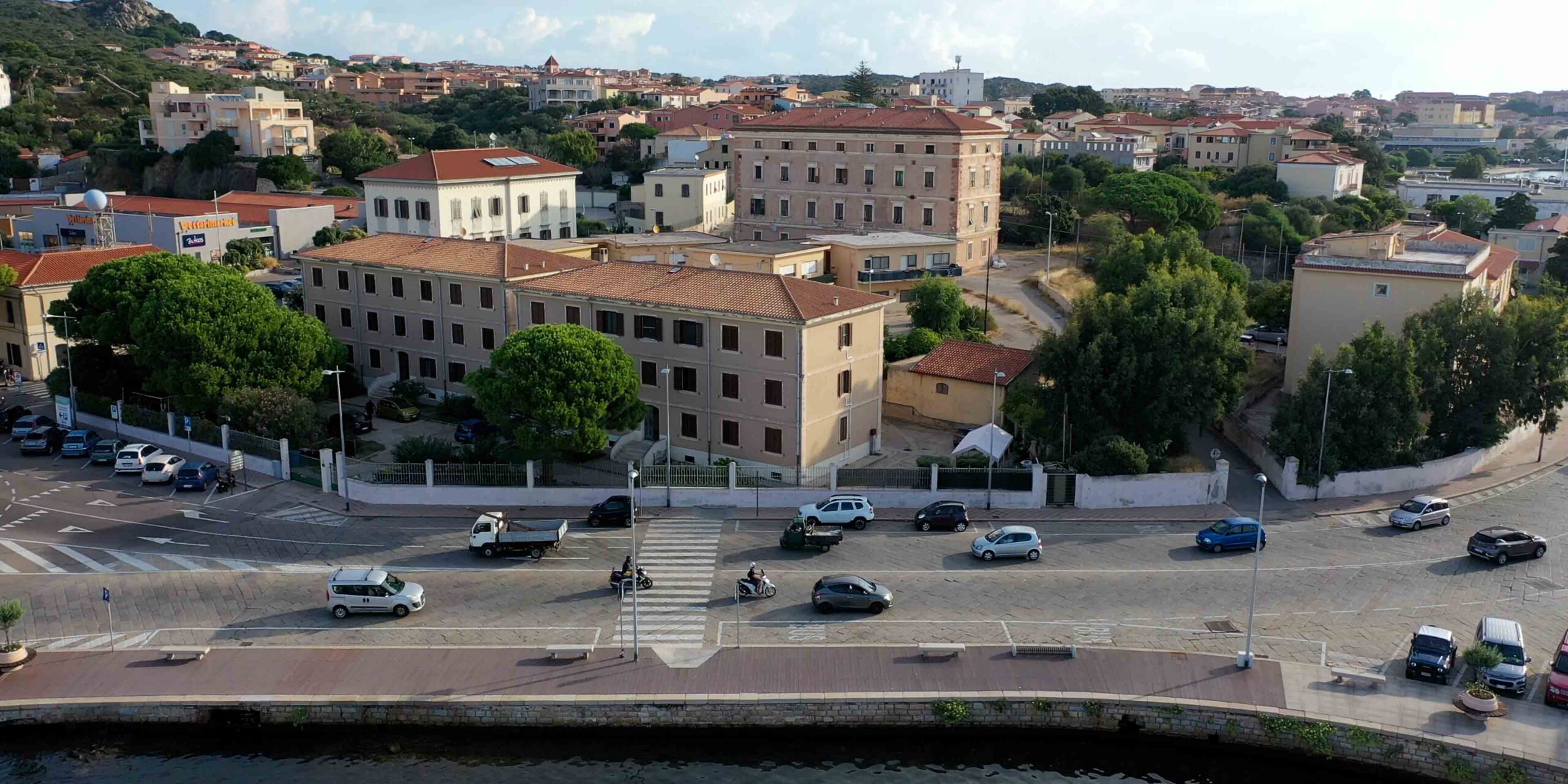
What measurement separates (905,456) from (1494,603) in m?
22.5

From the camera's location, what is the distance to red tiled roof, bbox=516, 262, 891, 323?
154ft

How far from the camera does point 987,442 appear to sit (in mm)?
47062

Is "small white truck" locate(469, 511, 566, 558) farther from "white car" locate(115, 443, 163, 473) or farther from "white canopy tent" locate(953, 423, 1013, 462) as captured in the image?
"white car" locate(115, 443, 163, 473)

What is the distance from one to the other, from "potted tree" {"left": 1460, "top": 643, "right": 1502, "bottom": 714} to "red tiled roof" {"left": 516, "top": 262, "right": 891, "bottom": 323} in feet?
80.9

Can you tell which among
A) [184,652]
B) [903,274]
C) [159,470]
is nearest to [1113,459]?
[184,652]

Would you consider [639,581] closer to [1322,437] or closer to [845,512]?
[845,512]

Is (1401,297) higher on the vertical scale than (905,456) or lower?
higher

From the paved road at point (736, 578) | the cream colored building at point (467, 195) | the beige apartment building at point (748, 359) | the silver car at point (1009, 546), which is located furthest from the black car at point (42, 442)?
the silver car at point (1009, 546)

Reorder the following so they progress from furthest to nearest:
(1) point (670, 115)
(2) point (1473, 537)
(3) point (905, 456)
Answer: (1) point (670, 115)
(3) point (905, 456)
(2) point (1473, 537)

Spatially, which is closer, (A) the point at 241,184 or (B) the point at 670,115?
(A) the point at 241,184

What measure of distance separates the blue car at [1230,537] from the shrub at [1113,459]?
458cm

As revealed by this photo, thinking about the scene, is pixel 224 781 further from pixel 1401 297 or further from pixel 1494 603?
pixel 1401 297

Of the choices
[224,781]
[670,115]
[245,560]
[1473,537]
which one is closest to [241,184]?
[670,115]

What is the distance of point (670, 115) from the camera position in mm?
160125
